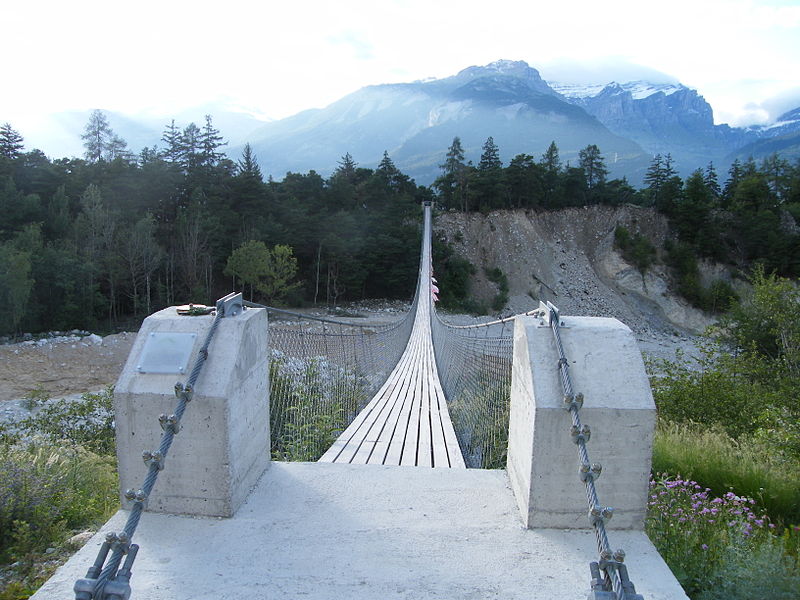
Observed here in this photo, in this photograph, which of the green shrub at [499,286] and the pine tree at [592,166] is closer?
the green shrub at [499,286]

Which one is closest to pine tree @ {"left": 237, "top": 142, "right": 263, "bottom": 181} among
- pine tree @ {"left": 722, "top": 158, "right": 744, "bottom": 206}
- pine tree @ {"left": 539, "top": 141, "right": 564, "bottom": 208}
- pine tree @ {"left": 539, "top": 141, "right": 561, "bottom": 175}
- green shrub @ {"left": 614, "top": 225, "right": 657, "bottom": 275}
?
pine tree @ {"left": 539, "top": 141, "right": 564, "bottom": 208}

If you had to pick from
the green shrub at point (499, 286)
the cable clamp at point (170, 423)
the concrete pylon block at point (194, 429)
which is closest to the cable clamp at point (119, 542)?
the cable clamp at point (170, 423)

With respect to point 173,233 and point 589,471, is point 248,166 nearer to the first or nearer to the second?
point 173,233

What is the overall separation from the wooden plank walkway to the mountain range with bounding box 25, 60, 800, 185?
269 feet

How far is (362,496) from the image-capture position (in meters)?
1.91

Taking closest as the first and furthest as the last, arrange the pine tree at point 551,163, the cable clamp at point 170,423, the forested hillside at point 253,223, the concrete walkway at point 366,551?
the concrete walkway at point 366,551 < the cable clamp at point 170,423 < the forested hillside at point 253,223 < the pine tree at point 551,163

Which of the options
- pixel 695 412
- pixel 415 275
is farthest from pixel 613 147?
pixel 695 412

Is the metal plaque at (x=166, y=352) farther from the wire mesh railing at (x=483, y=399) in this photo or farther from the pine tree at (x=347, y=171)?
the pine tree at (x=347, y=171)

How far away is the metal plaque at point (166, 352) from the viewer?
1.72 m

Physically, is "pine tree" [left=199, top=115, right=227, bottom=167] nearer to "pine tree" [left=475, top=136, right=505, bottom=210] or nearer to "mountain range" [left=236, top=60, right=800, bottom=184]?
"pine tree" [left=475, top=136, right=505, bottom=210]

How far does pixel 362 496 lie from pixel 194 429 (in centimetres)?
62

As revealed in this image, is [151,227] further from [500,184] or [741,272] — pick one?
[741,272]

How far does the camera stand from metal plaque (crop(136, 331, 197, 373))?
5.63 feet

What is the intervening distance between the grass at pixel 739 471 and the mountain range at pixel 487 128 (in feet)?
274
